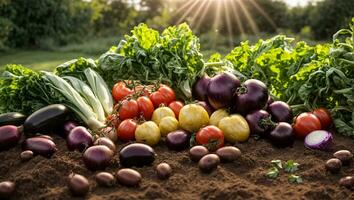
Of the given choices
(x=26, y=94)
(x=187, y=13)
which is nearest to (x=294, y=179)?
(x=26, y=94)

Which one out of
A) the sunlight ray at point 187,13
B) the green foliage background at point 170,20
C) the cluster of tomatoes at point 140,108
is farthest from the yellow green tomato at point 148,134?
the sunlight ray at point 187,13

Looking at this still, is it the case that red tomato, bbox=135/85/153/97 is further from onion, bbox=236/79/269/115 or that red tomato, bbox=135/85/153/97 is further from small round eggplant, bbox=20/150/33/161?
small round eggplant, bbox=20/150/33/161

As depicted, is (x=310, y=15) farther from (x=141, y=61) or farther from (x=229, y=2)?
(x=141, y=61)

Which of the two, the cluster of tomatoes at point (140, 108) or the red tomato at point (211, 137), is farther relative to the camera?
the cluster of tomatoes at point (140, 108)

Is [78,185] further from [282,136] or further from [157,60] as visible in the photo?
[157,60]

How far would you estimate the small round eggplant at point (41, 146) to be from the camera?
5391 mm

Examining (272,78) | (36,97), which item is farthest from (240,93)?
(36,97)

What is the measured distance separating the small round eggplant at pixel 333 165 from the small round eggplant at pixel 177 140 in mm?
1418

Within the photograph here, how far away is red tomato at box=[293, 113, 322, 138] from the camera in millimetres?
5848

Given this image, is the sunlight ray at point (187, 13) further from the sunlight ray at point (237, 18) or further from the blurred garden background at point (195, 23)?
the sunlight ray at point (237, 18)

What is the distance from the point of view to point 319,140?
5.57 metres

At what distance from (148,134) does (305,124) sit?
1617mm

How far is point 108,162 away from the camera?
16.7 feet

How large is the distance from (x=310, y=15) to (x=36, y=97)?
90.6ft
